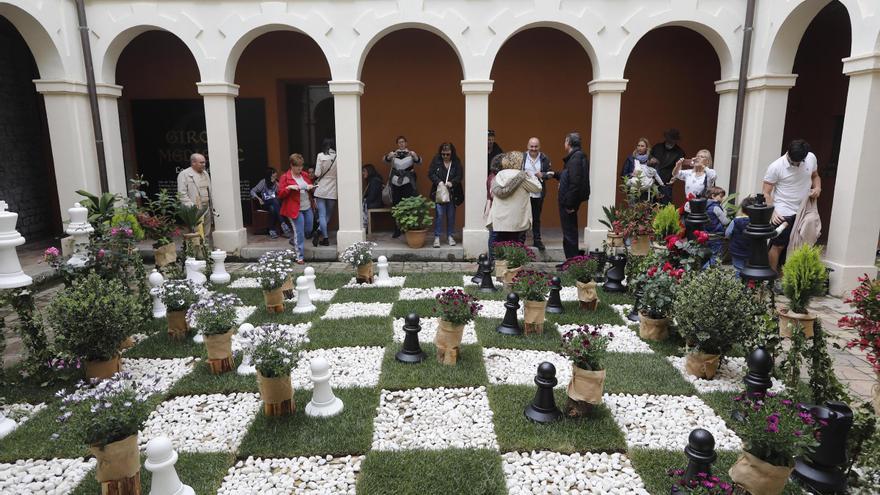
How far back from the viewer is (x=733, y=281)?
4648mm

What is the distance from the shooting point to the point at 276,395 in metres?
4.02

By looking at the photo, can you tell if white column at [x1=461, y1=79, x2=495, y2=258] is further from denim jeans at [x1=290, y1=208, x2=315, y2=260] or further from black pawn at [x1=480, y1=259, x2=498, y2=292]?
denim jeans at [x1=290, y1=208, x2=315, y2=260]

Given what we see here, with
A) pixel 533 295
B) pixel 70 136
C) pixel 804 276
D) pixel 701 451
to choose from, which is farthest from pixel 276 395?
pixel 70 136

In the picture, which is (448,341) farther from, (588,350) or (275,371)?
(275,371)

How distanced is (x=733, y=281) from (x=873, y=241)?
406 centimetres

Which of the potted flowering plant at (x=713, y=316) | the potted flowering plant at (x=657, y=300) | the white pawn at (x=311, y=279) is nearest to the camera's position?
the potted flowering plant at (x=713, y=316)

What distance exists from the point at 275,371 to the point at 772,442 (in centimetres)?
319

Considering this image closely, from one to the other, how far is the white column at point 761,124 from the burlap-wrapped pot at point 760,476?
7.02 m

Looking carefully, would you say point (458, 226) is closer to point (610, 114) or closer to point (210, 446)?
point (610, 114)

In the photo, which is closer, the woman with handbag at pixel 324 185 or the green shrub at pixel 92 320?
the green shrub at pixel 92 320

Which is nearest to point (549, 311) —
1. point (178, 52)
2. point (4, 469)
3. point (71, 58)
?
point (4, 469)

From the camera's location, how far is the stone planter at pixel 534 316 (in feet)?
18.4

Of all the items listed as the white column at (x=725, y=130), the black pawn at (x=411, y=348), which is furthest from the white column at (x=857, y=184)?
the black pawn at (x=411, y=348)

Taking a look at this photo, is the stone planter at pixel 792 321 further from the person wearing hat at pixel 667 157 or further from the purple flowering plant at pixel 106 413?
the purple flowering plant at pixel 106 413
